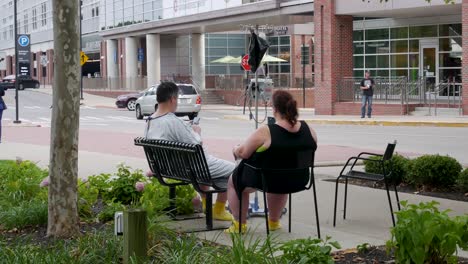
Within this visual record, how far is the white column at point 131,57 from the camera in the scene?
6397 centimetres

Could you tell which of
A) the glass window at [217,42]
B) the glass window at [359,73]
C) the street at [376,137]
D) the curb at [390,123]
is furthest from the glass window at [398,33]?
the glass window at [217,42]

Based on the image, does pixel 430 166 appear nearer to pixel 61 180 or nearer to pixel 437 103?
pixel 61 180

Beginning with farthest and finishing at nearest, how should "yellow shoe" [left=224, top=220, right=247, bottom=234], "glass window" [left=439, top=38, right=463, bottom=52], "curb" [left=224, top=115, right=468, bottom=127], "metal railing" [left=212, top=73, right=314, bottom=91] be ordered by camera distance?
"metal railing" [left=212, top=73, right=314, bottom=91], "glass window" [left=439, top=38, right=463, bottom=52], "curb" [left=224, top=115, right=468, bottom=127], "yellow shoe" [left=224, top=220, right=247, bottom=234]

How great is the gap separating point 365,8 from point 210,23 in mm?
15486

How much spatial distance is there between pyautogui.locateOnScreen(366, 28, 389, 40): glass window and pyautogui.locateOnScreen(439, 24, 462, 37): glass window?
3.11m

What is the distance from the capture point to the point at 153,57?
59.1 metres

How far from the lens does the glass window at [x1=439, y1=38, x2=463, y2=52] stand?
36.4 m

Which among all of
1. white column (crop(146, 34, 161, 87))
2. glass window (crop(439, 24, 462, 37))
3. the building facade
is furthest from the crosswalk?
white column (crop(146, 34, 161, 87))

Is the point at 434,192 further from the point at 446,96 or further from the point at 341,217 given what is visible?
the point at 446,96

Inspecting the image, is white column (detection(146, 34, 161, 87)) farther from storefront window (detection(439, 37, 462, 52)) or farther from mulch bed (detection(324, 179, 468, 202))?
mulch bed (detection(324, 179, 468, 202))

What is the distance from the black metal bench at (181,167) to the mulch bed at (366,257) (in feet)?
5.40

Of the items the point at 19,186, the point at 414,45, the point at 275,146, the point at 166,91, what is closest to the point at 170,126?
the point at 166,91

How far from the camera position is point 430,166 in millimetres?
10719

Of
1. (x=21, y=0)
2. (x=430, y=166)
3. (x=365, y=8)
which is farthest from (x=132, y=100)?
(x=21, y=0)
